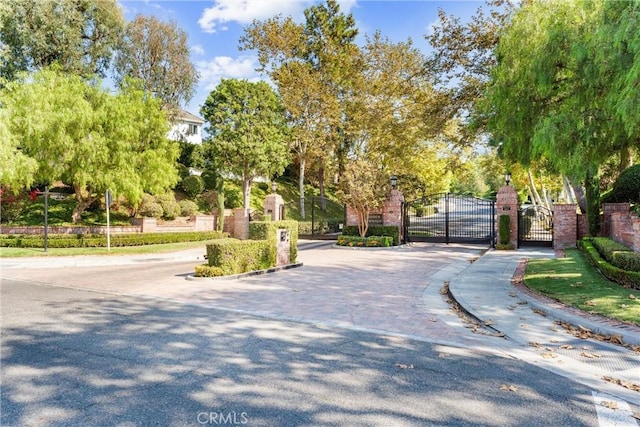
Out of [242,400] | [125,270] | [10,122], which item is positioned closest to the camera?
[242,400]

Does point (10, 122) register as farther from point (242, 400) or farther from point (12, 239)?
point (242, 400)

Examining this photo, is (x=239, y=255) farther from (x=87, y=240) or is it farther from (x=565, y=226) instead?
(x=565, y=226)

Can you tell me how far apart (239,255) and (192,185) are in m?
18.4

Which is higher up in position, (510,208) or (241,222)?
(510,208)

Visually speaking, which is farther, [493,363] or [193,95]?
[193,95]

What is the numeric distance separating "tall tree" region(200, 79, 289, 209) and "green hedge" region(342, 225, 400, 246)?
901 cm

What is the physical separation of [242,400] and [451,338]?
317cm

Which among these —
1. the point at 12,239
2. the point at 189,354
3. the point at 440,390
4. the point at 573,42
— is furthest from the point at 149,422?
the point at 12,239

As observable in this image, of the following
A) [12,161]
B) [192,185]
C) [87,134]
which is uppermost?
[87,134]

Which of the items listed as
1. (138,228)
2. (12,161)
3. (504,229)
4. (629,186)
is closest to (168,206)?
(138,228)

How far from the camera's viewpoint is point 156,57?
30.2m

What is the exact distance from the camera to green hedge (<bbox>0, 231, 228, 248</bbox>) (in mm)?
17609

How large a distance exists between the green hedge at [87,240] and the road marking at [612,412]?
19.3 metres

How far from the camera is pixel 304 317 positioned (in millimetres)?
6590
